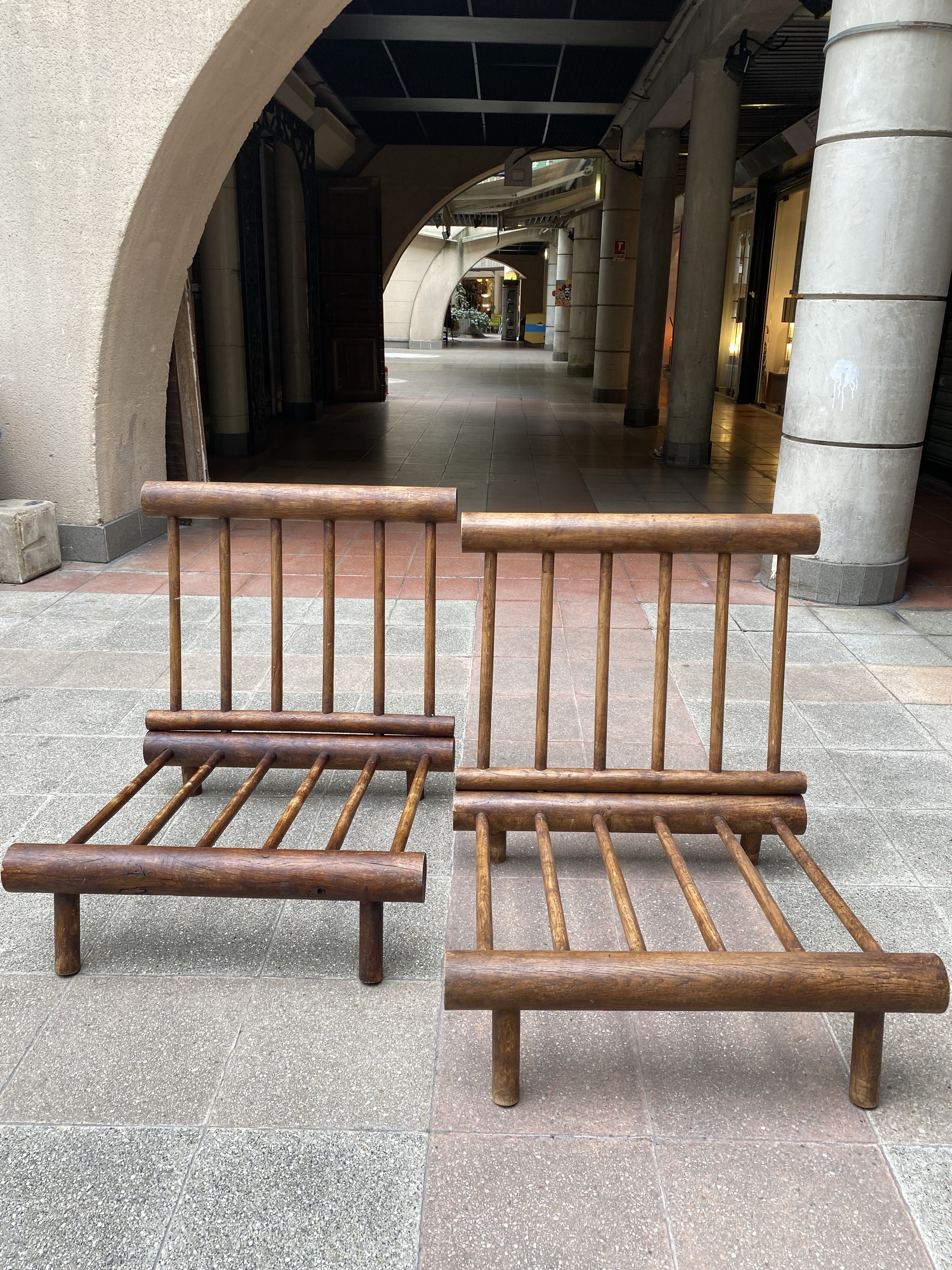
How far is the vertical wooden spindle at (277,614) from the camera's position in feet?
9.06

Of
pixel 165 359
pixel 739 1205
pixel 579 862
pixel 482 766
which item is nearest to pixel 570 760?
pixel 579 862

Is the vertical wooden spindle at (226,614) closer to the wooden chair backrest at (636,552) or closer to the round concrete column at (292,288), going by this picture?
the wooden chair backrest at (636,552)

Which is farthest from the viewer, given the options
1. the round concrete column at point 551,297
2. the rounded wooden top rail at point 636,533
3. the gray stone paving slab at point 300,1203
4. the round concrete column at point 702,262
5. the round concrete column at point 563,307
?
the round concrete column at point 551,297

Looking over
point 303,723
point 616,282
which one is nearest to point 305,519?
point 303,723

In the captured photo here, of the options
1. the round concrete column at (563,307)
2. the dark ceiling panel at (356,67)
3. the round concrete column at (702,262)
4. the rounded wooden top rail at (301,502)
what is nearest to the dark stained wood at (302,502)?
the rounded wooden top rail at (301,502)

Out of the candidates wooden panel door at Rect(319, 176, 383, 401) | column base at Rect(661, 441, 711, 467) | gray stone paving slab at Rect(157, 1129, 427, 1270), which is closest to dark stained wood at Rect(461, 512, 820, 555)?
gray stone paving slab at Rect(157, 1129, 427, 1270)

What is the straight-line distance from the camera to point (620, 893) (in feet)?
6.99

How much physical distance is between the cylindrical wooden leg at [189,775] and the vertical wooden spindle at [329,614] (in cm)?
44

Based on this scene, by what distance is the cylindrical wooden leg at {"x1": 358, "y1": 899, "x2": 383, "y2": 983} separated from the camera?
84.8 inches

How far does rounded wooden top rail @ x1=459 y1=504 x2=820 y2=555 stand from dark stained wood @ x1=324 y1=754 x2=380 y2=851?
0.67 metres

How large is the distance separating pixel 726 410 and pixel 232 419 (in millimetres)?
8079

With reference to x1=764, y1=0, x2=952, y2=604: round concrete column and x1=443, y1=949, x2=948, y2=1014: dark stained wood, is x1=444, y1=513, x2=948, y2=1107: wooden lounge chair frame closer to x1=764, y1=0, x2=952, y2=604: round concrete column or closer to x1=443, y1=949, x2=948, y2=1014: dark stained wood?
x1=443, y1=949, x2=948, y2=1014: dark stained wood

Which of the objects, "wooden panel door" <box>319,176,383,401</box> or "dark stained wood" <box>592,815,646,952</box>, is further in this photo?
"wooden panel door" <box>319,176,383,401</box>

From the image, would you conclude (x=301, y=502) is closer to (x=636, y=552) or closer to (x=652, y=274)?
(x=636, y=552)
